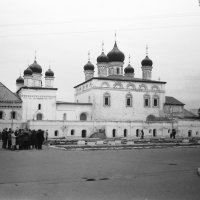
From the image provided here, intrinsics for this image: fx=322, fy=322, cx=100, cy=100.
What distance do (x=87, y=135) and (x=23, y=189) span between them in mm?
33574

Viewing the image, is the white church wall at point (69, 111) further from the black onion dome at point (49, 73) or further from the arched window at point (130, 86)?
the arched window at point (130, 86)

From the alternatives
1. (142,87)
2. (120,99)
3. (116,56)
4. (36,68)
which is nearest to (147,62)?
(142,87)

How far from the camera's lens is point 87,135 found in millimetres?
40562

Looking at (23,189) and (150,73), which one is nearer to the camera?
(23,189)

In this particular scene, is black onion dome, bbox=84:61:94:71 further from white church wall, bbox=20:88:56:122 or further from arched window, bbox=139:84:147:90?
white church wall, bbox=20:88:56:122

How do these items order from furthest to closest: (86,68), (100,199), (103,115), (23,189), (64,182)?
(86,68) → (103,115) → (64,182) → (23,189) → (100,199)

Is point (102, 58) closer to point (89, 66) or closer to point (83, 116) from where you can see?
point (89, 66)

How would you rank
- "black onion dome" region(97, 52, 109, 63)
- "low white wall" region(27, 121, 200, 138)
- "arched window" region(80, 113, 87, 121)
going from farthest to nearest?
1. "black onion dome" region(97, 52, 109, 63)
2. "arched window" region(80, 113, 87, 121)
3. "low white wall" region(27, 121, 200, 138)

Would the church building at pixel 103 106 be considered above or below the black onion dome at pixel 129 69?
below

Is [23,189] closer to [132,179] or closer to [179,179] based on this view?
[132,179]

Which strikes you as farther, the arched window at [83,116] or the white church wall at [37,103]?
the arched window at [83,116]

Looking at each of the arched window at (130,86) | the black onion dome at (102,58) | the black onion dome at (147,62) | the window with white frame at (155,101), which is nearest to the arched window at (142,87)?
the arched window at (130,86)

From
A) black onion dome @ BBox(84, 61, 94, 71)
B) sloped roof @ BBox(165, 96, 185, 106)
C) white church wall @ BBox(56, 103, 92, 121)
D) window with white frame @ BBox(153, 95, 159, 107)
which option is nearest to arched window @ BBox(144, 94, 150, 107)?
window with white frame @ BBox(153, 95, 159, 107)

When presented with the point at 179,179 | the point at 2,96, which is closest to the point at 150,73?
the point at 2,96
